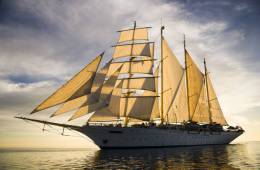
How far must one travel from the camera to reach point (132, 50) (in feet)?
193

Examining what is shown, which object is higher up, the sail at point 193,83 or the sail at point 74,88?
the sail at point 193,83

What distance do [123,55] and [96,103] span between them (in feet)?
51.5

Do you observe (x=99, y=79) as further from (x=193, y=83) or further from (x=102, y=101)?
(x=193, y=83)

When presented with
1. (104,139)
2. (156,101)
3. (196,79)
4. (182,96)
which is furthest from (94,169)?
(196,79)

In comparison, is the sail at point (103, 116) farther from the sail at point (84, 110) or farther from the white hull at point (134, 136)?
the sail at point (84, 110)

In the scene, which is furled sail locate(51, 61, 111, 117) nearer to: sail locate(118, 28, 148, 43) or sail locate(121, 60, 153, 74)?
sail locate(121, 60, 153, 74)

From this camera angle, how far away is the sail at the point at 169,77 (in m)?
60.5

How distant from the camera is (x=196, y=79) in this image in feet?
223

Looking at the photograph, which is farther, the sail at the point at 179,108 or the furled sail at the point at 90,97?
the sail at the point at 179,108

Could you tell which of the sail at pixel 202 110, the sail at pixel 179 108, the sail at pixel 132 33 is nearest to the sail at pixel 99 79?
the sail at pixel 132 33

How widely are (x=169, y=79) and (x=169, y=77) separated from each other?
0.44 meters

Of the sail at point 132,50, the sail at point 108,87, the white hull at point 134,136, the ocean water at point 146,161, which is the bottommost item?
the ocean water at point 146,161

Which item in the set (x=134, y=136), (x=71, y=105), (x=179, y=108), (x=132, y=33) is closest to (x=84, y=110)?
(x=71, y=105)


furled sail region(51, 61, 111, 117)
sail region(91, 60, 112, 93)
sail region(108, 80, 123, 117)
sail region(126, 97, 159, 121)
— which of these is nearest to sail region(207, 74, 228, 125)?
sail region(126, 97, 159, 121)
